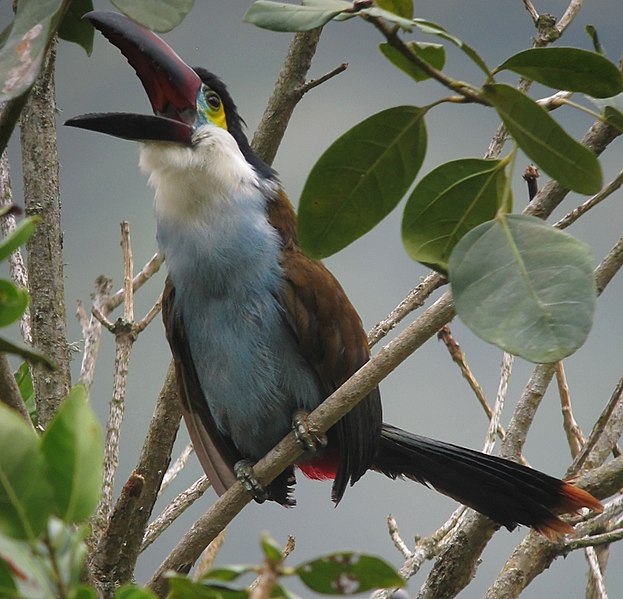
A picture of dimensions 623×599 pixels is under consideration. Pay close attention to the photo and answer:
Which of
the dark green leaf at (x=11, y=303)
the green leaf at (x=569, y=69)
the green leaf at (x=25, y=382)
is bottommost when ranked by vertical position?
the dark green leaf at (x=11, y=303)

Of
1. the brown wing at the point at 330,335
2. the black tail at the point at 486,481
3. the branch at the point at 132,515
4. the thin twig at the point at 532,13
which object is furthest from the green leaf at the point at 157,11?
the thin twig at the point at 532,13

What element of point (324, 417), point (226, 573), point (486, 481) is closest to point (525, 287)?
point (226, 573)

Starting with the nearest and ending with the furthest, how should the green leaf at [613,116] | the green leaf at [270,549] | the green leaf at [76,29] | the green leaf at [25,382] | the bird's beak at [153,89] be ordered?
the green leaf at [270,549]
the green leaf at [613,116]
the green leaf at [76,29]
the bird's beak at [153,89]
the green leaf at [25,382]

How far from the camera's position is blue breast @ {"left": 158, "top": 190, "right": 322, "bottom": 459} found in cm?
205

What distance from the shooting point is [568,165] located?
0.91 metres

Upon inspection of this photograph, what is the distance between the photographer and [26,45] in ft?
2.72

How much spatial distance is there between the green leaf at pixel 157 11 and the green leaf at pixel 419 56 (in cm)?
22

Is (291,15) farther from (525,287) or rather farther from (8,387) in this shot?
(8,387)

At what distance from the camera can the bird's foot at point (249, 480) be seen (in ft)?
6.17

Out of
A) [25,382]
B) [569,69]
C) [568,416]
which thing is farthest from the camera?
[568,416]

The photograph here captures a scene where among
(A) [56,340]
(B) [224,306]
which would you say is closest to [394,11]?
(A) [56,340]

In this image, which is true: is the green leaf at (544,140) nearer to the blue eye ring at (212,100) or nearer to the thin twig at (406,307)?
the thin twig at (406,307)

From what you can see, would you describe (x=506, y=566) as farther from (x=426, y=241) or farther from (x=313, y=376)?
(x=426, y=241)

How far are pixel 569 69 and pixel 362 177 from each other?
22 centimetres
